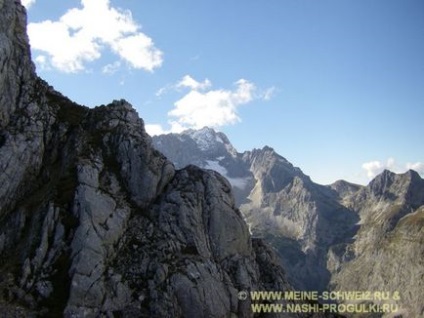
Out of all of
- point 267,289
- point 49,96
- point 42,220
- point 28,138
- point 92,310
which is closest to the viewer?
point 92,310

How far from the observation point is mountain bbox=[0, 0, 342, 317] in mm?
52844

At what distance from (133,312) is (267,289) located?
23.9m

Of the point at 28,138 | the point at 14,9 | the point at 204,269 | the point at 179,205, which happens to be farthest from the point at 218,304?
the point at 14,9

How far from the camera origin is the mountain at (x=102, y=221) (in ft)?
173

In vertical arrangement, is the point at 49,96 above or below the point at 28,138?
above

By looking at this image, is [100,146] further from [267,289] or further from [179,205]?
[267,289]

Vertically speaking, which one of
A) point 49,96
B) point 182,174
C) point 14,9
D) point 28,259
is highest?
point 14,9

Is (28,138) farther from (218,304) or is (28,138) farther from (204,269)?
(218,304)

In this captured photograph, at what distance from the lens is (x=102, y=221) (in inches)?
2302

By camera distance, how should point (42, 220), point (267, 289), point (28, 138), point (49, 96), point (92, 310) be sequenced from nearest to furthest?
1. point (92, 310)
2. point (42, 220)
3. point (28, 138)
4. point (267, 289)
5. point (49, 96)

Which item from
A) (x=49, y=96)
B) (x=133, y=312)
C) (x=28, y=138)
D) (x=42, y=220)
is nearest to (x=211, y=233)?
(x=133, y=312)

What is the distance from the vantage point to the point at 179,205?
2653 inches

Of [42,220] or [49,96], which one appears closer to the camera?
[42,220]

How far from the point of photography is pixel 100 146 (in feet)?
227
